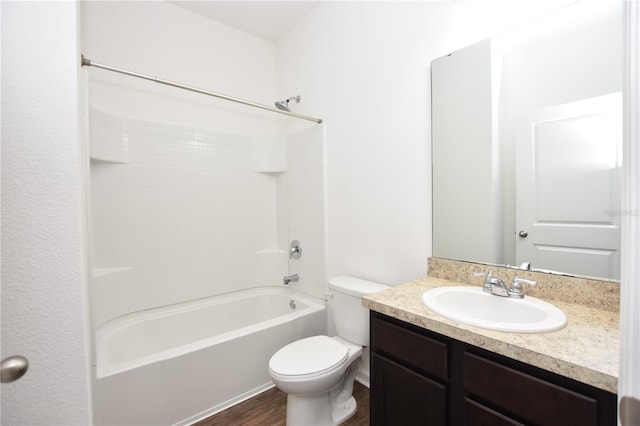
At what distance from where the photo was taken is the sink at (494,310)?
0.91 meters

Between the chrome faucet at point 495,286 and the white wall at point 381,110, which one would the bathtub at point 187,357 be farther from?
the chrome faucet at point 495,286

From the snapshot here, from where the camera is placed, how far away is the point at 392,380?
1.17 m

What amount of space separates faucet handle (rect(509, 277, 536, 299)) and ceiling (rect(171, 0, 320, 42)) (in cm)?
232

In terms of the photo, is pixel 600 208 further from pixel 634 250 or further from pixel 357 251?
pixel 357 251

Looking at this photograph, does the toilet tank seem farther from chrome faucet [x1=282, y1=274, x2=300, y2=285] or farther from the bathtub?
chrome faucet [x1=282, y1=274, x2=300, y2=285]

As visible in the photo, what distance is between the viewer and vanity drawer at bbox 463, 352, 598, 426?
72 cm

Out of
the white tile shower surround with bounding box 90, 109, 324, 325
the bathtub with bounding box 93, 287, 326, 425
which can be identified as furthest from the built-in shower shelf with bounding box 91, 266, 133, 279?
the bathtub with bounding box 93, 287, 326, 425

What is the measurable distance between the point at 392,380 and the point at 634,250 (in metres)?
1.01

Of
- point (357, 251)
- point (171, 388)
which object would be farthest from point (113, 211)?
point (357, 251)

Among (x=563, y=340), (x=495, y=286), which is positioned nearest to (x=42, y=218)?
(x=563, y=340)

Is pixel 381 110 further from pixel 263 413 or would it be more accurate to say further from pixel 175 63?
pixel 263 413

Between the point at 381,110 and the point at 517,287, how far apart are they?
1.23m

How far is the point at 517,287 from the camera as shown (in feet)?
3.88

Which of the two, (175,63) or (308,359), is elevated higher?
(175,63)
